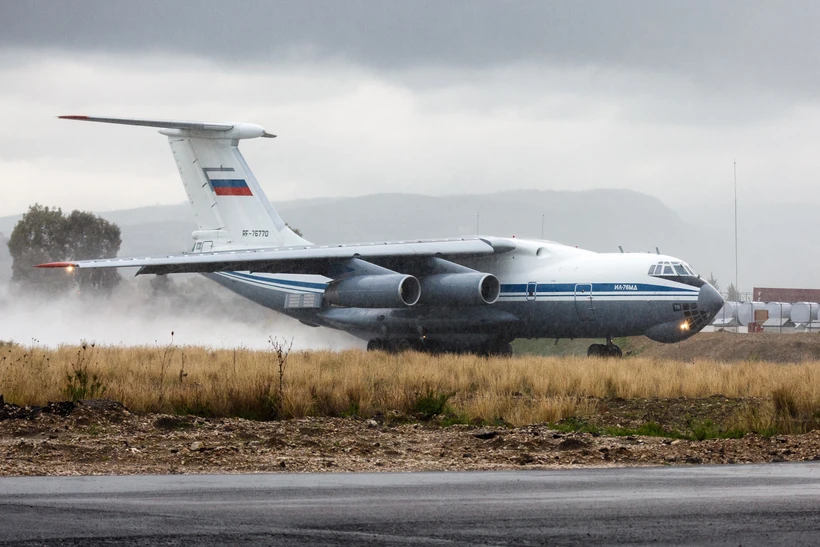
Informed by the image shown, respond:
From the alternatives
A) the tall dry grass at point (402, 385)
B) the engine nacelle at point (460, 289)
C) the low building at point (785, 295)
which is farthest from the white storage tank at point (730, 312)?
the tall dry grass at point (402, 385)

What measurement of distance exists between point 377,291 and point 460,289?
2.06 metres

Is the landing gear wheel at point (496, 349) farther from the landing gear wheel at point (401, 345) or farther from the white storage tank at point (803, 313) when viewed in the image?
the white storage tank at point (803, 313)

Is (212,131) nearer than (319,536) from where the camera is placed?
No

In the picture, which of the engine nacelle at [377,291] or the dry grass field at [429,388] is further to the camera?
the engine nacelle at [377,291]

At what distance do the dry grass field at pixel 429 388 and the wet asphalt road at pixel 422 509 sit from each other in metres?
5.41

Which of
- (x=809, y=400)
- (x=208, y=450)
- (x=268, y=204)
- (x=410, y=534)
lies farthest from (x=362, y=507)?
(x=268, y=204)

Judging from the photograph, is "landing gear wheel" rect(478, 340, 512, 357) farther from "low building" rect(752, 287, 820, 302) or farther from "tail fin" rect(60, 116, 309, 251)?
"low building" rect(752, 287, 820, 302)

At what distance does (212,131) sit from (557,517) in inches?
1126

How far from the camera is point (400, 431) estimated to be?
14.1 metres

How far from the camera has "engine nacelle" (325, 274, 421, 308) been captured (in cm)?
2928

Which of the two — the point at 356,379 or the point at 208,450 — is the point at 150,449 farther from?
the point at 356,379

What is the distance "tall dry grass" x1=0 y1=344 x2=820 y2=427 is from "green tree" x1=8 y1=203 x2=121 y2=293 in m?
55.9

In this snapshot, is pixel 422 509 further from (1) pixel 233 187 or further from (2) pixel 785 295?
(2) pixel 785 295

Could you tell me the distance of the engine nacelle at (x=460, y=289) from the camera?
29.5 m
